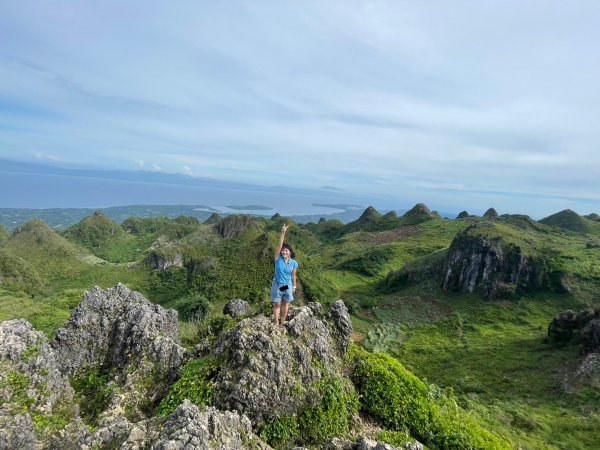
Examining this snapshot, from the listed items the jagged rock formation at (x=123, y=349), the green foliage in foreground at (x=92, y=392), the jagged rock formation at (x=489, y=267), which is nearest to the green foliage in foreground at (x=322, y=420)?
the jagged rock formation at (x=123, y=349)

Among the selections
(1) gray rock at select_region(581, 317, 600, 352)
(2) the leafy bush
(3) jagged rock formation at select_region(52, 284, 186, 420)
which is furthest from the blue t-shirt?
(1) gray rock at select_region(581, 317, 600, 352)

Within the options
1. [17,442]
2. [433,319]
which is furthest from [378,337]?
[17,442]

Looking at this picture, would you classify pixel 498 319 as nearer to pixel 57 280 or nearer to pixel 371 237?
pixel 371 237

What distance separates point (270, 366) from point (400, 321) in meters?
58.0

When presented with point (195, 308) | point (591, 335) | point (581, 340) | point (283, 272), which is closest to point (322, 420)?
A: point (283, 272)

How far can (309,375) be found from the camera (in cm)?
1398

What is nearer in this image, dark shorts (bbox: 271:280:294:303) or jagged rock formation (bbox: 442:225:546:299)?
dark shorts (bbox: 271:280:294:303)

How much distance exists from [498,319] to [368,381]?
60.9 m

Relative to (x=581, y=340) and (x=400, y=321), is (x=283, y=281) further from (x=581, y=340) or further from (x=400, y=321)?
(x=400, y=321)

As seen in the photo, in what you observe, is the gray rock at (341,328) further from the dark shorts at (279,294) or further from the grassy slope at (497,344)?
the grassy slope at (497,344)

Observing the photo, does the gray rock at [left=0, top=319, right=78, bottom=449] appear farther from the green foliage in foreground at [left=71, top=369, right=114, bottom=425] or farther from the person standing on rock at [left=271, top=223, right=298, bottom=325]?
the person standing on rock at [left=271, top=223, right=298, bottom=325]

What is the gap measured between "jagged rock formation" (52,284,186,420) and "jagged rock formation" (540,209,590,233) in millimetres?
175932

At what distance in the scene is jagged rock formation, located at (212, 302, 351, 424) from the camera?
12.6 metres

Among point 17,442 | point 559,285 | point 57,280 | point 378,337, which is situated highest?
point 17,442
